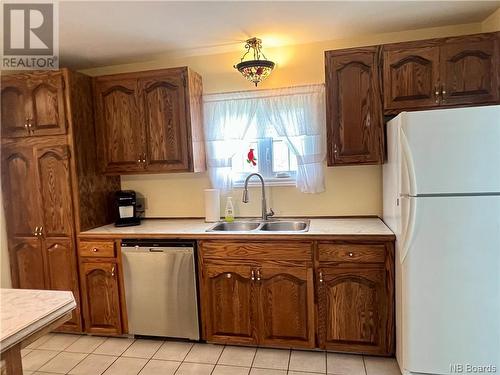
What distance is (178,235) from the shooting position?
2.41 metres

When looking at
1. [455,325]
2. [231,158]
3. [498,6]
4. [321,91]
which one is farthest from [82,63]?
[455,325]

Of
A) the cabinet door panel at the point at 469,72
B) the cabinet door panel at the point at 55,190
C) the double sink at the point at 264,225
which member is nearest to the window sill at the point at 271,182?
the double sink at the point at 264,225

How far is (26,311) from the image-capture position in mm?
1203

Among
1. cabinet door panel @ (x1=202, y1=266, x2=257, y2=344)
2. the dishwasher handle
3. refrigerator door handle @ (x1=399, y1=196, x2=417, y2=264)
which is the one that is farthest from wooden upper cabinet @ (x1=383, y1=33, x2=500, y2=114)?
the dishwasher handle

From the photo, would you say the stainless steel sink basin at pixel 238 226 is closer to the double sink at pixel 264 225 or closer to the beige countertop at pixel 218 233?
the double sink at pixel 264 225

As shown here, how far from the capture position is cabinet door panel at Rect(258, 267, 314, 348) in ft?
7.36

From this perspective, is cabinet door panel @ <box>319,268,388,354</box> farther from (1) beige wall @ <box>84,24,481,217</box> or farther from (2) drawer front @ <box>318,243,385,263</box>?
(1) beige wall @ <box>84,24,481,217</box>

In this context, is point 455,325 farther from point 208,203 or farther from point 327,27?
point 327,27

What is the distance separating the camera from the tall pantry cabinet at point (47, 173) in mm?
2562

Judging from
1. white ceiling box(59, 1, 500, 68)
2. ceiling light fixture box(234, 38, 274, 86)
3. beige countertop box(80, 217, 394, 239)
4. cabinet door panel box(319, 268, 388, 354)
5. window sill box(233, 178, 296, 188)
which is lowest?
cabinet door panel box(319, 268, 388, 354)

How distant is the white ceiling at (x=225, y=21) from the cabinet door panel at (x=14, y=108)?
0.49 m

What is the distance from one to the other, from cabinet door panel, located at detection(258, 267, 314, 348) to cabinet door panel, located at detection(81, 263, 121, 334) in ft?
3.89

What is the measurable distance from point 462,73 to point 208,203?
212 centimetres

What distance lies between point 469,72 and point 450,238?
1.14 m
